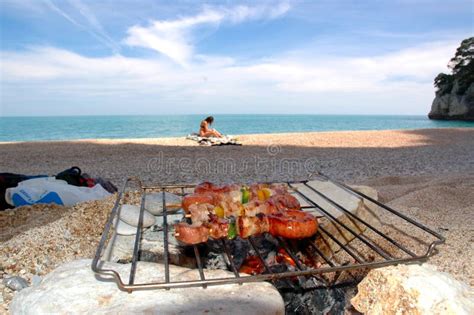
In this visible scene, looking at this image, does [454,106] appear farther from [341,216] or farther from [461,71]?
[341,216]

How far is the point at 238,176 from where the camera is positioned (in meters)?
8.63

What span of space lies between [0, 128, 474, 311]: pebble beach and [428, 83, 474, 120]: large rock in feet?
114

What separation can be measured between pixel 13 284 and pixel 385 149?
549 inches

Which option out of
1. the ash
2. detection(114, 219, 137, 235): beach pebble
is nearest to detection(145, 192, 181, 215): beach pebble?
detection(114, 219, 137, 235): beach pebble

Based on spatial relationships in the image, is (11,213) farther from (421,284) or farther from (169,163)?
(169,163)

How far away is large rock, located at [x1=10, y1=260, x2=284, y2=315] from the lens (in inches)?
66.7

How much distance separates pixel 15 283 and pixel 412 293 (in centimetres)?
254

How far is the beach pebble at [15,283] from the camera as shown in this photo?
8.29ft

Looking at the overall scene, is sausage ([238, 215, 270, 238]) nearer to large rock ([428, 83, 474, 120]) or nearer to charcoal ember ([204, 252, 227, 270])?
charcoal ember ([204, 252, 227, 270])

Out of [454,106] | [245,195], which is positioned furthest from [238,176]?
[454,106]

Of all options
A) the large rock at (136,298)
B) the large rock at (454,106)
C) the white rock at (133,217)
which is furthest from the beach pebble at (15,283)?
the large rock at (454,106)

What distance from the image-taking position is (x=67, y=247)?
330cm

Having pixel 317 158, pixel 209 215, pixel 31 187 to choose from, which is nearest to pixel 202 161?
pixel 317 158

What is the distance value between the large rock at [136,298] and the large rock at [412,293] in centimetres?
55
